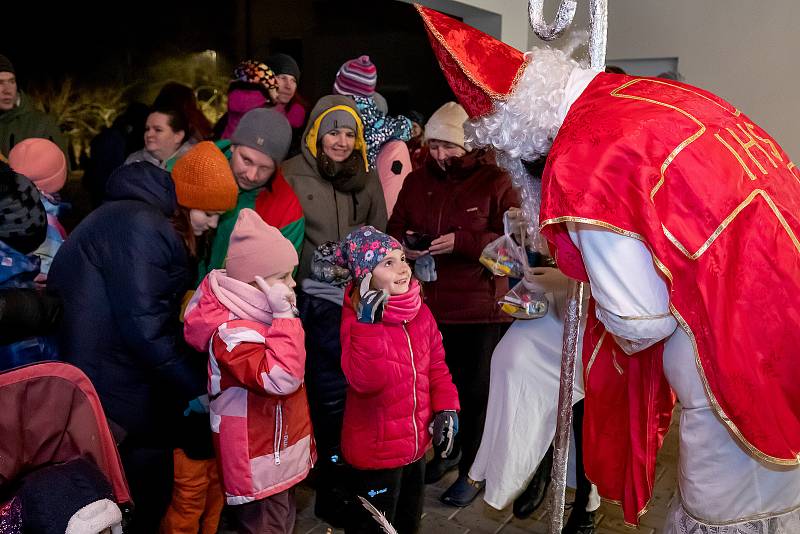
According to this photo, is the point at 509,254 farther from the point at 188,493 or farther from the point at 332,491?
the point at 188,493

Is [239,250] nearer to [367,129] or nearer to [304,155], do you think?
[304,155]

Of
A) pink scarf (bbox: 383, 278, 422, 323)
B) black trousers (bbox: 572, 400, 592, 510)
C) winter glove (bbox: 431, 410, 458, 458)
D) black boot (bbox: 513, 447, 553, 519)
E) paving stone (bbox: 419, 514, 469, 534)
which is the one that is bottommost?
paving stone (bbox: 419, 514, 469, 534)

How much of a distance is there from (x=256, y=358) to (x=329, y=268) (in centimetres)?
79

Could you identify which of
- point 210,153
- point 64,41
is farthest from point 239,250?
point 64,41

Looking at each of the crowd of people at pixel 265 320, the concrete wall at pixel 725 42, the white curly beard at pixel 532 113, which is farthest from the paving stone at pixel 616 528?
the concrete wall at pixel 725 42

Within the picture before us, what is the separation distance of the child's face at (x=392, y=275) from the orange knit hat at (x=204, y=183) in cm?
59

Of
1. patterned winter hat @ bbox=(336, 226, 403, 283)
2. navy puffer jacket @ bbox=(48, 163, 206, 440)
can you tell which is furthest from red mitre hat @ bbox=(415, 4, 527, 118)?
navy puffer jacket @ bbox=(48, 163, 206, 440)

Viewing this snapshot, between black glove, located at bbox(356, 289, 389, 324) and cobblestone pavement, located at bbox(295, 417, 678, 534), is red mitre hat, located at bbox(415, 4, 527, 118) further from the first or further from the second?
cobblestone pavement, located at bbox(295, 417, 678, 534)

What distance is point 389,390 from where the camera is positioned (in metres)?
2.31

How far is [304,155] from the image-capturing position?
3.16 meters

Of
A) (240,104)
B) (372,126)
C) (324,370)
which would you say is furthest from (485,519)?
(240,104)

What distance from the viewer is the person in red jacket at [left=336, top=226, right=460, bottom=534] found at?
226cm

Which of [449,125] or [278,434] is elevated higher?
[449,125]

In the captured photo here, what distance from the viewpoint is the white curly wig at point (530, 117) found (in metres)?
1.79
